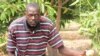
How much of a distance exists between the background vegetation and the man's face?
597 mm

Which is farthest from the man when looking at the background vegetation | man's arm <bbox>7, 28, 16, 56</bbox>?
the background vegetation

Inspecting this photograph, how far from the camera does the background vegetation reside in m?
4.42

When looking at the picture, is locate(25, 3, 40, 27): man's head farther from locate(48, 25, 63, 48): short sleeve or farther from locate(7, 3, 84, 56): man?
→ locate(48, 25, 63, 48): short sleeve

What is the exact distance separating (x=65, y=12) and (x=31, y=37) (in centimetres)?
250

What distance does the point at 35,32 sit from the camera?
4.34 metres

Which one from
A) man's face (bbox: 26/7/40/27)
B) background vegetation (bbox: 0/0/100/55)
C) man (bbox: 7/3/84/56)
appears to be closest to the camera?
man's face (bbox: 26/7/40/27)

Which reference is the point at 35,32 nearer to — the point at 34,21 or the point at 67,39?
the point at 34,21

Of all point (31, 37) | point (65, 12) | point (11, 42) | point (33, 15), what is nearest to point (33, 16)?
point (33, 15)

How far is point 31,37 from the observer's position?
4355 millimetres

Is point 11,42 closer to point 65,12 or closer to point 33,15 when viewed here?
point 33,15

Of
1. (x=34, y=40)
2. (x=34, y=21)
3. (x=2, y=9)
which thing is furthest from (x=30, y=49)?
(x=2, y=9)

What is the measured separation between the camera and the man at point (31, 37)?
4.30 meters

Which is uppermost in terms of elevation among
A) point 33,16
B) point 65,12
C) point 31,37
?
point 33,16

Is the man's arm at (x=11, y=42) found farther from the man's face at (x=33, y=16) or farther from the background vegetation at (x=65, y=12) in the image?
the background vegetation at (x=65, y=12)
